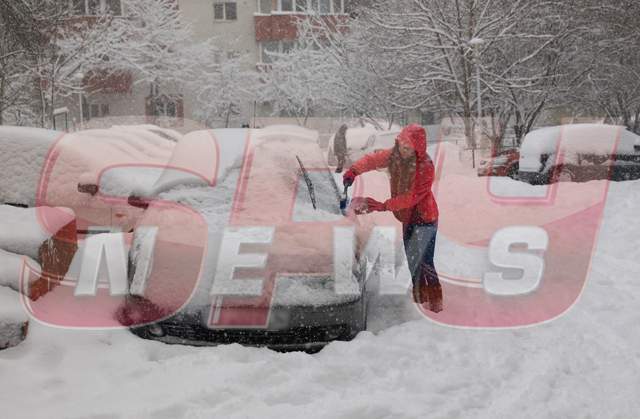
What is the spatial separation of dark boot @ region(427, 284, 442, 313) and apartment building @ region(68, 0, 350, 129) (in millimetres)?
27808

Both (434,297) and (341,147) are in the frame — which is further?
(341,147)

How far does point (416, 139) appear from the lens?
470cm

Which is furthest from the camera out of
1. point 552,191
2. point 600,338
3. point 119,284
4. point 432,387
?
point 552,191

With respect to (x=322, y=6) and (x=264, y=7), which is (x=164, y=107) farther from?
(x=322, y=6)

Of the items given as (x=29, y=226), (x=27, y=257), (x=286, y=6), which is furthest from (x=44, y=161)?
(x=286, y=6)

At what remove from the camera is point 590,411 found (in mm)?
3273

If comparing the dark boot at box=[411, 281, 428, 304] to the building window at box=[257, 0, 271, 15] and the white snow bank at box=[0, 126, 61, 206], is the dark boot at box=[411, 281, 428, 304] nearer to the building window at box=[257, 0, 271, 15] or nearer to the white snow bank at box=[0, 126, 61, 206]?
the white snow bank at box=[0, 126, 61, 206]

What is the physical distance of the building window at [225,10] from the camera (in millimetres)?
34938

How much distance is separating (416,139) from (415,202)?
49 centimetres

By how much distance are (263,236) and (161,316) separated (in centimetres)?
92

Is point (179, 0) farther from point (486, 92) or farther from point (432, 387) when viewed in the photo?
point (432, 387)

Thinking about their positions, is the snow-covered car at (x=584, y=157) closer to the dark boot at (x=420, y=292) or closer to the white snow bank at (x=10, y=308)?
the dark boot at (x=420, y=292)

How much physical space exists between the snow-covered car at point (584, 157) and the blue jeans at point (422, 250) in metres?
8.23

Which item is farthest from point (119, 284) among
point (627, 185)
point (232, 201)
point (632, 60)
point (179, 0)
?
point (179, 0)
